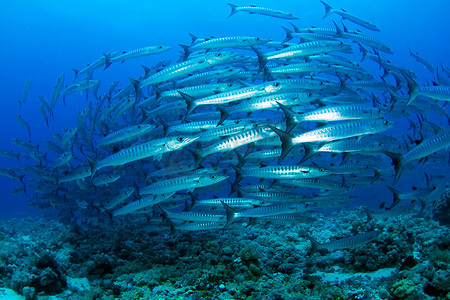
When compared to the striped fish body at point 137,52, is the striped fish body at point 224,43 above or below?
below

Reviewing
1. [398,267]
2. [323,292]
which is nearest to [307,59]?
[398,267]

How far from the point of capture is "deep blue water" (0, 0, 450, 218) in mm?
54094

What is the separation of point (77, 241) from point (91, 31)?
242ft

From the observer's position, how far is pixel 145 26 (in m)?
62.0

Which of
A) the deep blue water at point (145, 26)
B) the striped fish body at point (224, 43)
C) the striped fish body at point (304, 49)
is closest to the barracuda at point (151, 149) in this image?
the striped fish body at point (304, 49)

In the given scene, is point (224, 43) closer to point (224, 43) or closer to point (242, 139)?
A: point (224, 43)

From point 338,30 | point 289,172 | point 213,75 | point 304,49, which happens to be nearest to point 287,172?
point 289,172

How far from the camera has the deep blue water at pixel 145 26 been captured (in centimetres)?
5409

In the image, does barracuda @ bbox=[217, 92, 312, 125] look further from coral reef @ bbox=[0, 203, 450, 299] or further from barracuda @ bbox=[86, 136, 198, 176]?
coral reef @ bbox=[0, 203, 450, 299]

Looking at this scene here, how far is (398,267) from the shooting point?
5.69 meters

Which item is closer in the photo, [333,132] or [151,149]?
[333,132]

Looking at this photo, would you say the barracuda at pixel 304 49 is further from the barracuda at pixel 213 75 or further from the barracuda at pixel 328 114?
the barracuda at pixel 328 114

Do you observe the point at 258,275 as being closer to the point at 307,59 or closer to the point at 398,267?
the point at 398,267

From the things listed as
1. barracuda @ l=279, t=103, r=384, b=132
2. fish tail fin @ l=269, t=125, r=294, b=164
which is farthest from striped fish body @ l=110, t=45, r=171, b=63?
fish tail fin @ l=269, t=125, r=294, b=164
